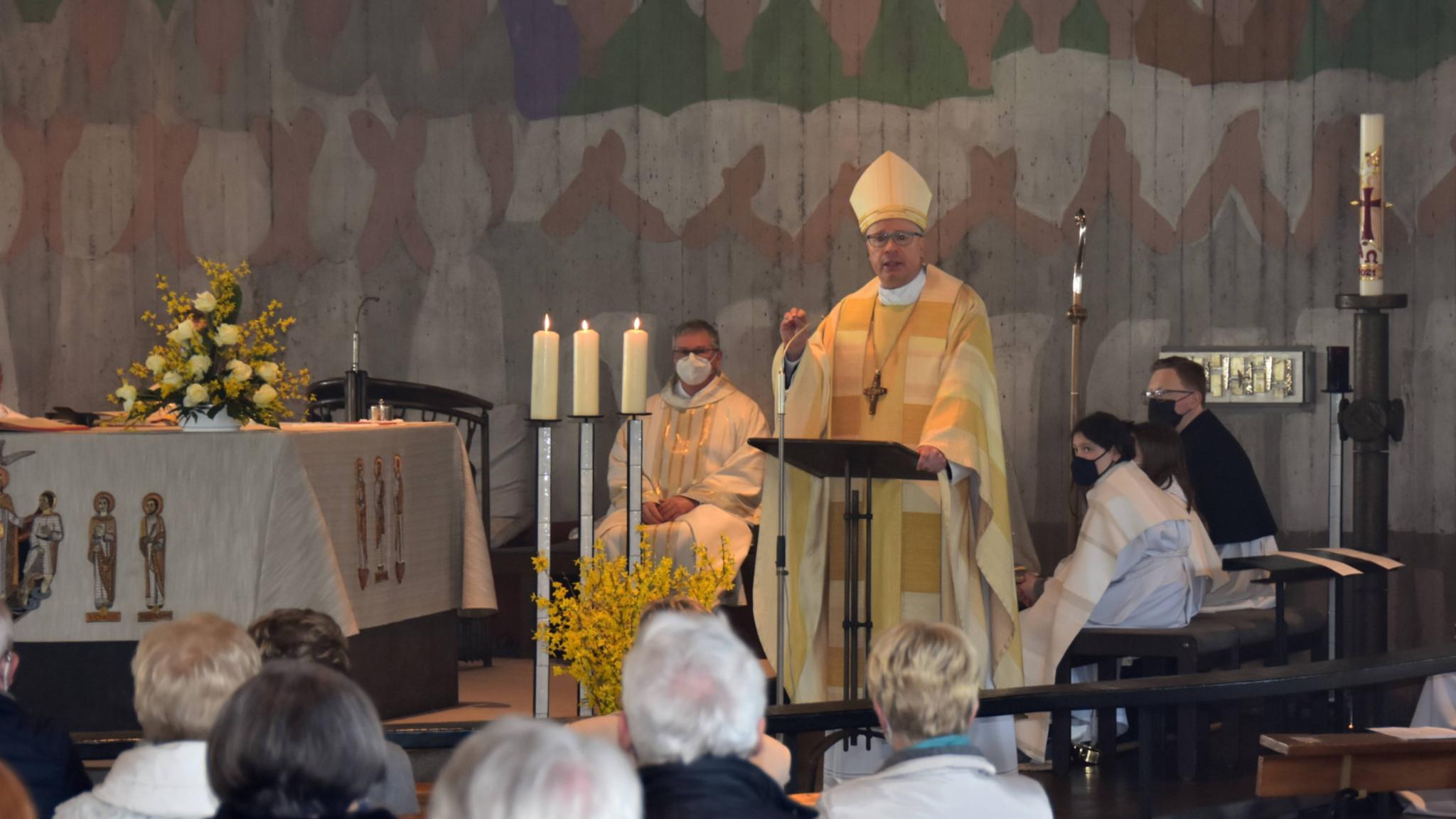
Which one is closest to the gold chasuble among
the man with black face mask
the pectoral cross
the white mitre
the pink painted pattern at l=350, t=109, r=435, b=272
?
the pectoral cross

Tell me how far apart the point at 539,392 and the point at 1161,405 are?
378 cm

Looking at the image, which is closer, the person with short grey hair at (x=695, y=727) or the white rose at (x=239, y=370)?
the person with short grey hair at (x=695, y=727)

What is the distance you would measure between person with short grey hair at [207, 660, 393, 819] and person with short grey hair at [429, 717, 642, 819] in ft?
0.99

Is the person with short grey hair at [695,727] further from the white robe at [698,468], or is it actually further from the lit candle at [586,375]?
the white robe at [698,468]

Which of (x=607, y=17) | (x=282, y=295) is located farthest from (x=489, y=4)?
(x=282, y=295)

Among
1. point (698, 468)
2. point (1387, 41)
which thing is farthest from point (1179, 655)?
point (1387, 41)

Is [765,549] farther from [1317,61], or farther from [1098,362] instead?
[1317,61]

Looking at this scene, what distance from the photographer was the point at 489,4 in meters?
Result: 8.62

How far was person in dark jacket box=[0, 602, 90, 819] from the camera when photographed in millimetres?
2680

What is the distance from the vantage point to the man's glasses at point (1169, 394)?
7086 millimetres

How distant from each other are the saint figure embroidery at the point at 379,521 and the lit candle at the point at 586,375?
141 cm

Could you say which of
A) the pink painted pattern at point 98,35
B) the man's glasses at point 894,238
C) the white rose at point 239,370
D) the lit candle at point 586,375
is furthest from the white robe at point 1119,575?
the pink painted pattern at point 98,35

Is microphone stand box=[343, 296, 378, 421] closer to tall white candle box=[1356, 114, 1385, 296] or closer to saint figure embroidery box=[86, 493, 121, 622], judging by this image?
saint figure embroidery box=[86, 493, 121, 622]

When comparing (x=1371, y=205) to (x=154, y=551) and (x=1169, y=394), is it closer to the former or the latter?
(x=1169, y=394)
